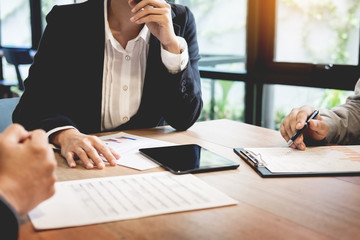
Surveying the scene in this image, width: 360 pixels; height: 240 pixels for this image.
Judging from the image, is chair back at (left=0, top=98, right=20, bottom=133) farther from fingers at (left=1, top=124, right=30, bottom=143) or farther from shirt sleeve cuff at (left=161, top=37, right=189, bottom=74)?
fingers at (left=1, top=124, right=30, bottom=143)

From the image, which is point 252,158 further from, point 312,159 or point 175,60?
point 175,60

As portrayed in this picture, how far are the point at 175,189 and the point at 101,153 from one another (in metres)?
0.30

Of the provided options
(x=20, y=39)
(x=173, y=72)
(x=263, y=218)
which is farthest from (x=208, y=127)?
(x=20, y=39)

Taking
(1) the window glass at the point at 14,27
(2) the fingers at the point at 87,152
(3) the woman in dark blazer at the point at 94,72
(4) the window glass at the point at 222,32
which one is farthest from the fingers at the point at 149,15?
(1) the window glass at the point at 14,27

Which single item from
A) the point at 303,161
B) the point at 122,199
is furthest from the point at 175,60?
the point at 122,199

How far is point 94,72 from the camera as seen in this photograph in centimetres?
150

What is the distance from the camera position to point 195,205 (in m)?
0.73

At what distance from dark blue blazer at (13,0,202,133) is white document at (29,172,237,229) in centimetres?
62

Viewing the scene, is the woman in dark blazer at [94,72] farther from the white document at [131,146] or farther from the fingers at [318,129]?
the fingers at [318,129]

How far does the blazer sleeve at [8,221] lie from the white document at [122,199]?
60 mm

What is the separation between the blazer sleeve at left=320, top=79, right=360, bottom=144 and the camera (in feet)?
4.18

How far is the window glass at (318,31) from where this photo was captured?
254 centimetres

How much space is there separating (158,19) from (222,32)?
1982 millimetres

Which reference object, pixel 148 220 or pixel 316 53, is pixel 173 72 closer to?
pixel 148 220
